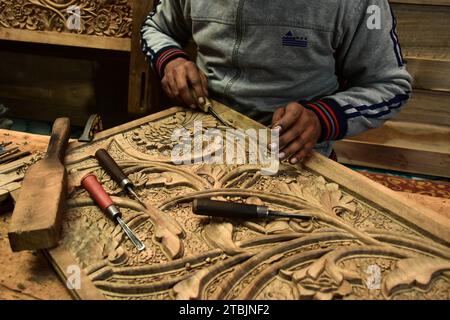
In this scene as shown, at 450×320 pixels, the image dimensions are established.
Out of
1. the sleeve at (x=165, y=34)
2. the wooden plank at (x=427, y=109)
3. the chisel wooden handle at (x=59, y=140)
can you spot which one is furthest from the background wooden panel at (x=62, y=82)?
the wooden plank at (x=427, y=109)

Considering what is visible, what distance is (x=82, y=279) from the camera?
2.28ft

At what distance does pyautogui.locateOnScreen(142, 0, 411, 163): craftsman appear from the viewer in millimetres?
1109

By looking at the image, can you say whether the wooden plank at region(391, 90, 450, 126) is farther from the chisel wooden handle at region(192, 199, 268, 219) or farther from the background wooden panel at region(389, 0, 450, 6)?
the chisel wooden handle at region(192, 199, 268, 219)

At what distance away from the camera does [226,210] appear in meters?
0.83

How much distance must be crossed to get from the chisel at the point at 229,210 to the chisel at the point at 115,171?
139mm

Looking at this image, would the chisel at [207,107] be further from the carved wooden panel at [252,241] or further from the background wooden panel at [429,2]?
the background wooden panel at [429,2]

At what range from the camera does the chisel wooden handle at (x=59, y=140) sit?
98 centimetres

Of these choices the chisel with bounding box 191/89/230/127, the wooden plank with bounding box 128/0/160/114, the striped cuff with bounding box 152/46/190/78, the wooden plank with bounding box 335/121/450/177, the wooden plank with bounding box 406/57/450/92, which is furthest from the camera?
the wooden plank with bounding box 335/121/450/177

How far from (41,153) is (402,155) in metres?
2.14

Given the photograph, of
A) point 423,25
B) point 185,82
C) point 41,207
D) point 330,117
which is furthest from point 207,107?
point 423,25

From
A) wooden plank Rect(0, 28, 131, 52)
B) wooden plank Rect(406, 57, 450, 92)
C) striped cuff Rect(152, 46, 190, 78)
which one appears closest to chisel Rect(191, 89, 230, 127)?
striped cuff Rect(152, 46, 190, 78)

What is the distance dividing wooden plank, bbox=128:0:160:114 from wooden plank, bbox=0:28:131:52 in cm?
7

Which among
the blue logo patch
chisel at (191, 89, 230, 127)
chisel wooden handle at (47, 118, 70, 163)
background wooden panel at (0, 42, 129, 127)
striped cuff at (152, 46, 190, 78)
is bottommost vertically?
background wooden panel at (0, 42, 129, 127)
